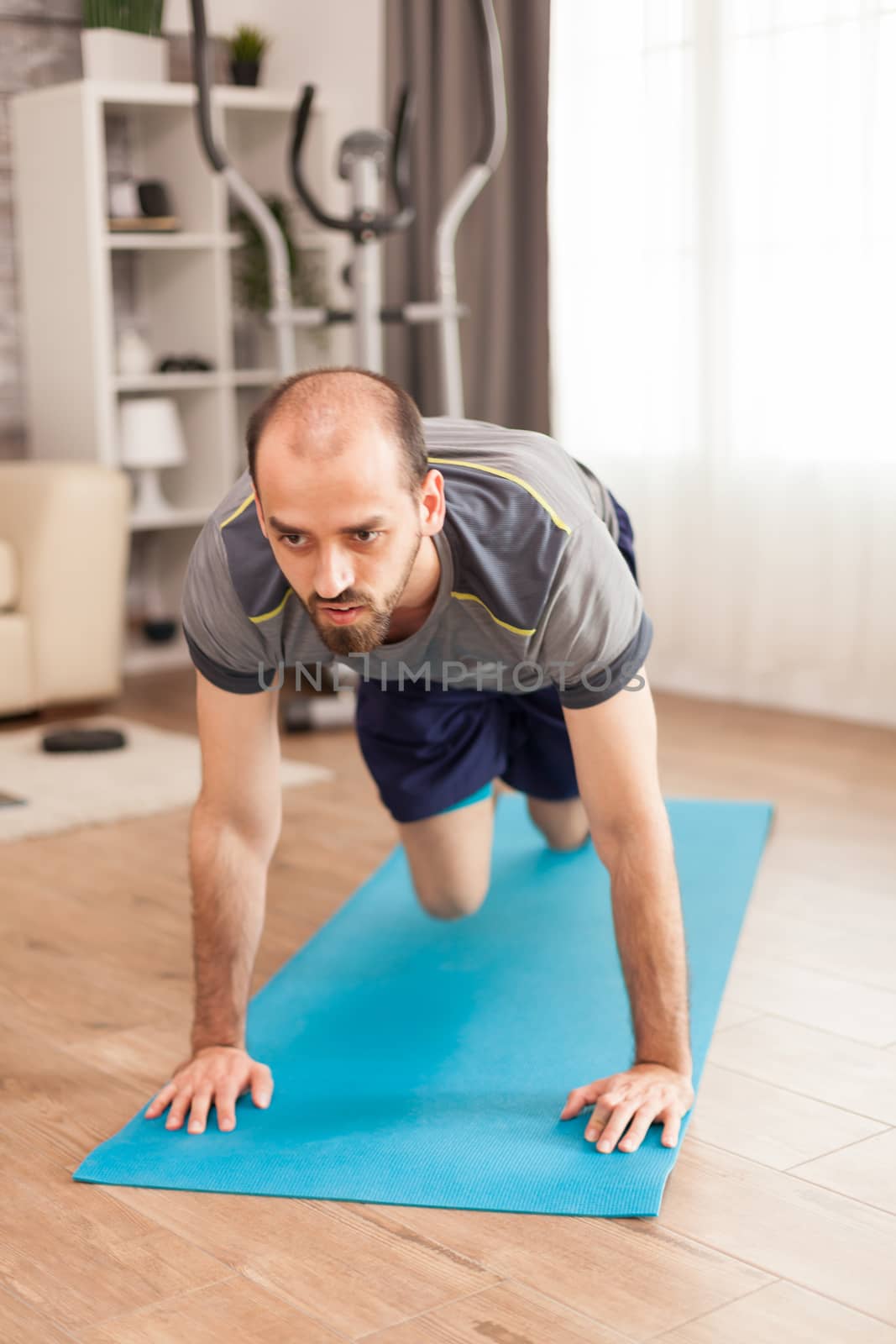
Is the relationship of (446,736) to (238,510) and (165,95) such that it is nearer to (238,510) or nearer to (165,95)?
(238,510)

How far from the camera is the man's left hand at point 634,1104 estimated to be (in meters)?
1.58

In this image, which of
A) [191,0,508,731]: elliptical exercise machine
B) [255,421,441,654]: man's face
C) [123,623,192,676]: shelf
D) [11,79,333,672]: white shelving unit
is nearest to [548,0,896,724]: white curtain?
[191,0,508,731]: elliptical exercise machine

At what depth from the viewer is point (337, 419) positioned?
1.39 meters

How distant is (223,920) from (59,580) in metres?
2.18

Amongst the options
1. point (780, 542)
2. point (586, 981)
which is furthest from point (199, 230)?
point (586, 981)

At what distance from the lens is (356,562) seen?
142 cm

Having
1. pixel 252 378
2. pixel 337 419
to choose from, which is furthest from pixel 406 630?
pixel 252 378

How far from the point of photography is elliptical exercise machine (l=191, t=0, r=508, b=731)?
3.40 meters

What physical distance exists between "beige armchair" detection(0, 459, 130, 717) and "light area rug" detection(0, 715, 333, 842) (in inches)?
5.4

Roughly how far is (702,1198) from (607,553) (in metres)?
0.64

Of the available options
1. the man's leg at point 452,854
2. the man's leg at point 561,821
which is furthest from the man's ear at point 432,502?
the man's leg at point 561,821

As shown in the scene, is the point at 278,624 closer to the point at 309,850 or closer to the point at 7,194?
the point at 309,850

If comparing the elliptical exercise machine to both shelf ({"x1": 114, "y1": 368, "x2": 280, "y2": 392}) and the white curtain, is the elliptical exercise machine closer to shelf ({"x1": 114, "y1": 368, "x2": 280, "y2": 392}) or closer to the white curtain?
the white curtain

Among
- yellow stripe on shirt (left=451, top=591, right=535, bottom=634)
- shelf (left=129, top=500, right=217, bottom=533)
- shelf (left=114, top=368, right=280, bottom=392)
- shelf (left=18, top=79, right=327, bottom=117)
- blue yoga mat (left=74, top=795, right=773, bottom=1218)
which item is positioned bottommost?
blue yoga mat (left=74, top=795, right=773, bottom=1218)
